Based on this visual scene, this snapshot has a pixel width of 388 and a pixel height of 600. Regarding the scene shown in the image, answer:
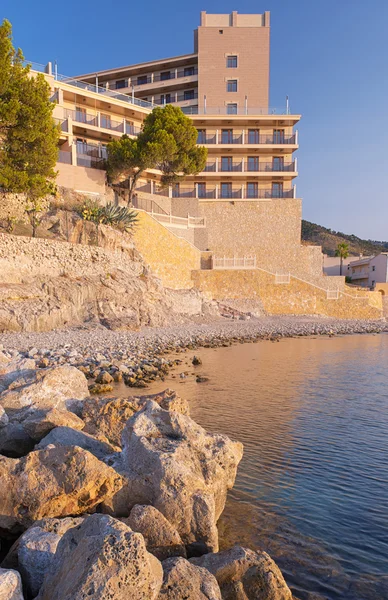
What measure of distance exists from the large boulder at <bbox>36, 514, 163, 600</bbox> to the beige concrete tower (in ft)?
167

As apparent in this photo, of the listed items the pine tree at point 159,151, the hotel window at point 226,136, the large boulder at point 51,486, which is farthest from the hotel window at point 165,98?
the large boulder at point 51,486

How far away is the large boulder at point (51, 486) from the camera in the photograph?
3.85 meters

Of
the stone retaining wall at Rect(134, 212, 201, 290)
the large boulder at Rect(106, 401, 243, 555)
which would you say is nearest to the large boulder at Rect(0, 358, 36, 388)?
the large boulder at Rect(106, 401, 243, 555)

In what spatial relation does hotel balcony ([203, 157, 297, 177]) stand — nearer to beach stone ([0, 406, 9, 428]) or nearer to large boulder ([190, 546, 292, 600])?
beach stone ([0, 406, 9, 428])

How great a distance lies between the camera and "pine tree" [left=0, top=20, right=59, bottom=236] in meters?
20.7

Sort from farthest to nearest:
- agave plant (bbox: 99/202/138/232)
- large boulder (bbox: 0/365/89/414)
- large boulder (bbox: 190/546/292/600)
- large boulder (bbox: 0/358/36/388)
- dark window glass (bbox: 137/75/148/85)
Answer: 1. dark window glass (bbox: 137/75/148/85)
2. agave plant (bbox: 99/202/138/232)
3. large boulder (bbox: 0/358/36/388)
4. large boulder (bbox: 0/365/89/414)
5. large boulder (bbox: 190/546/292/600)

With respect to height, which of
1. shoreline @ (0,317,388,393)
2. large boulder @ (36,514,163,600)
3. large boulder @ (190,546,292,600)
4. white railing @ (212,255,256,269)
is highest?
white railing @ (212,255,256,269)

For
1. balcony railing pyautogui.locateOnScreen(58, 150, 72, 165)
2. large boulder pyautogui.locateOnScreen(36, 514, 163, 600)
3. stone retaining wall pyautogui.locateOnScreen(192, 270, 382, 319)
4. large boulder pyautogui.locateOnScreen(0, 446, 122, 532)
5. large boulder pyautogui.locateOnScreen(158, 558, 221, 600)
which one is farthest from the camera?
stone retaining wall pyautogui.locateOnScreen(192, 270, 382, 319)

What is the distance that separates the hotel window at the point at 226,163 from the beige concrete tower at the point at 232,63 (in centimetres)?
803

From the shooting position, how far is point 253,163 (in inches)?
1719

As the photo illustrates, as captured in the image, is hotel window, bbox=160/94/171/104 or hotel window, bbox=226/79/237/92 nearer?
hotel window, bbox=226/79/237/92

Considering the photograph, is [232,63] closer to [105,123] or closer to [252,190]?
[252,190]

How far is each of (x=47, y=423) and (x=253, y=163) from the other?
42.3 metres

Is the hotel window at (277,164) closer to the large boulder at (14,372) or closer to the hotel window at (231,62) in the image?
the hotel window at (231,62)
